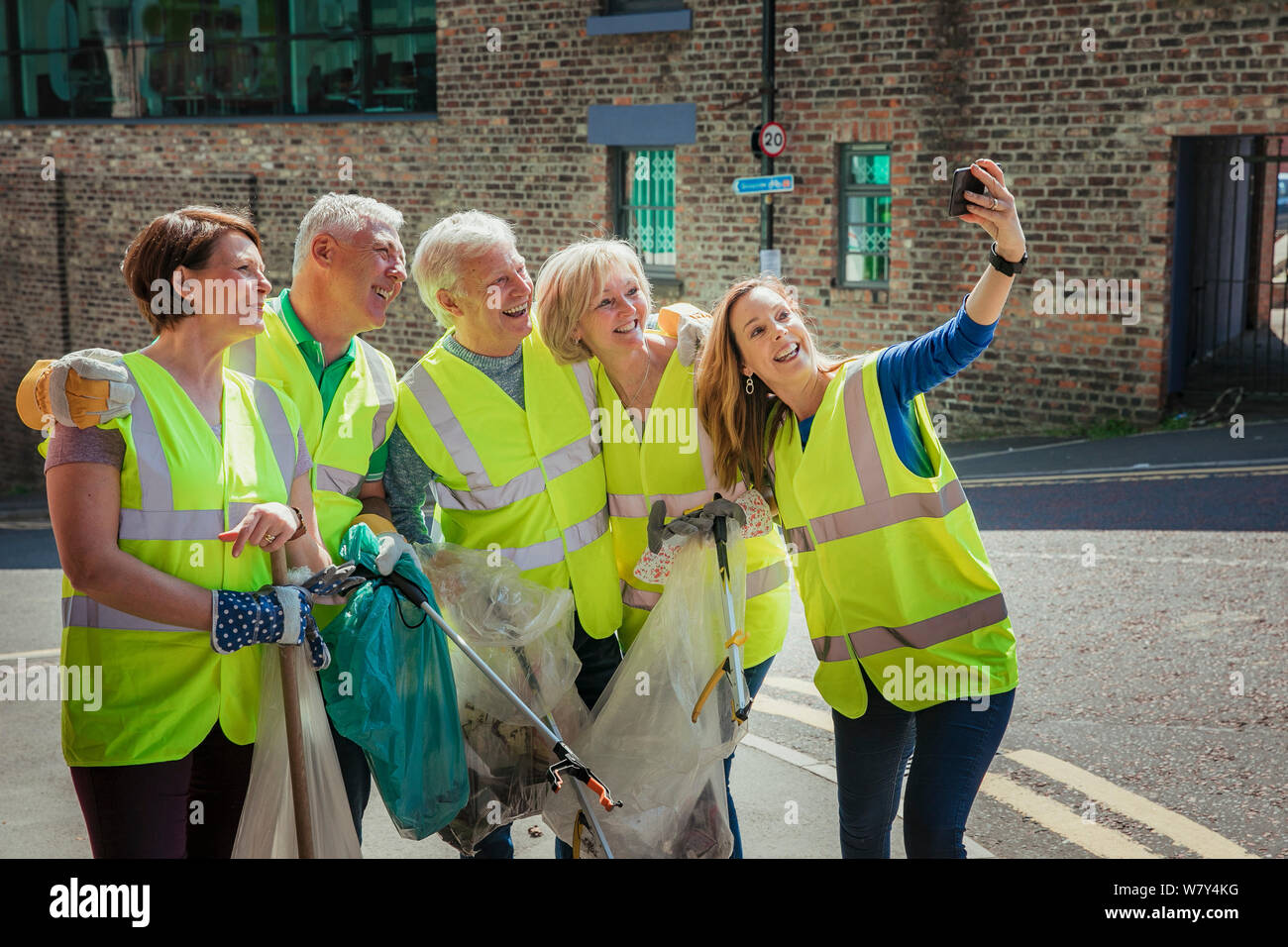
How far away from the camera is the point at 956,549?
3420 millimetres

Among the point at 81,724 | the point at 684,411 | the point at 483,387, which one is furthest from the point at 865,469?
the point at 81,724

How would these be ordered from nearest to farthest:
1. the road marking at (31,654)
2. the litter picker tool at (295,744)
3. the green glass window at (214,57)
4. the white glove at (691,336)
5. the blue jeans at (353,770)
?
the litter picker tool at (295,744)
the blue jeans at (353,770)
the white glove at (691,336)
the road marking at (31,654)
the green glass window at (214,57)

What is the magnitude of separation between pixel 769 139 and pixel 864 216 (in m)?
1.36

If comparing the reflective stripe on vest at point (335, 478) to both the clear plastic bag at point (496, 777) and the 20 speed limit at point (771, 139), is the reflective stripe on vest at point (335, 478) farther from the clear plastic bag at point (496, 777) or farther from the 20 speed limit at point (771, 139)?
the 20 speed limit at point (771, 139)

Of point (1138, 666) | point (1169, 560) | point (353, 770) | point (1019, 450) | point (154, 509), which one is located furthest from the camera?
point (1019, 450)

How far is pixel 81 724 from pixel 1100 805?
365cm

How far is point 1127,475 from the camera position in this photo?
10562 mm

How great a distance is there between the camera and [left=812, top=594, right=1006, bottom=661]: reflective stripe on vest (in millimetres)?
3418

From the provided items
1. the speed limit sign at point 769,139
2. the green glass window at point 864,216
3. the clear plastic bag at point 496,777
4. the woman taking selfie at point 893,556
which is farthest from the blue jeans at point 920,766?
the green glass window at point 864,216

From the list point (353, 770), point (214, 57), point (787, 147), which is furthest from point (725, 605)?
point (214, 57)

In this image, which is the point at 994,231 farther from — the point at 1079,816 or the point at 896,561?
the point at 1079,816

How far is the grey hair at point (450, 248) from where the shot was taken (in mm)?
3760

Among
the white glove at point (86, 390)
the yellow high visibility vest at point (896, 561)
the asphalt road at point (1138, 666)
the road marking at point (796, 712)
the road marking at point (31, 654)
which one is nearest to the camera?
the white glove at point (86, 390)
